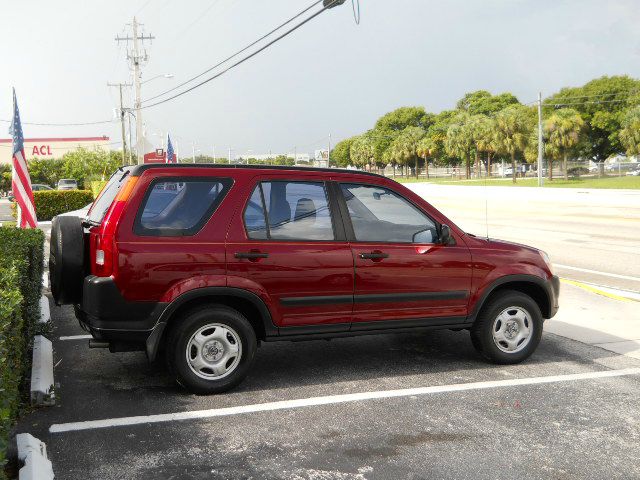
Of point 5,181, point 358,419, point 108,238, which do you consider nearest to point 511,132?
point 5,181

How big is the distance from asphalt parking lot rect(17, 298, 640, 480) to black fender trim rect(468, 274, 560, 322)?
0.49 m

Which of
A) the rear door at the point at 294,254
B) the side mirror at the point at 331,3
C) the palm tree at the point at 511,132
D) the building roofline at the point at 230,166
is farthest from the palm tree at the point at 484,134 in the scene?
the rear door at the point at 294,254

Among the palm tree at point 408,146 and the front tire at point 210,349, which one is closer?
the front tire at point 210,349

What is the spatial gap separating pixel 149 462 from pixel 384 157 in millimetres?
120114

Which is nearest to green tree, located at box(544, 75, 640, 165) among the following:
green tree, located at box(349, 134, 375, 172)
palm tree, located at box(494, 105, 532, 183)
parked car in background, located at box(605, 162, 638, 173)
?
parked car in background, located at box(605, 162, 638, 173)

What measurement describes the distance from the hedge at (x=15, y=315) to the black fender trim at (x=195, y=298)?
0.93 meters

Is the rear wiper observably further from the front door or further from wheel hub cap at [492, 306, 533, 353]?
wheel hub cap at [492, 306, 533, 353]

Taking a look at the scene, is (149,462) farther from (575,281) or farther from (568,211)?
(568,211)

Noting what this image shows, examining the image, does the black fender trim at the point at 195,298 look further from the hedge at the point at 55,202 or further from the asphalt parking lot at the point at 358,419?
the hedge at the point at 55,202

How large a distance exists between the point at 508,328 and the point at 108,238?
360 centimetres

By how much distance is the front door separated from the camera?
228 inches

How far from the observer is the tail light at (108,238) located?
16.8 ft

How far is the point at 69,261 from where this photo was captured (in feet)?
17.9

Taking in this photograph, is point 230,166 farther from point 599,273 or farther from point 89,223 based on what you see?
point 599,273
